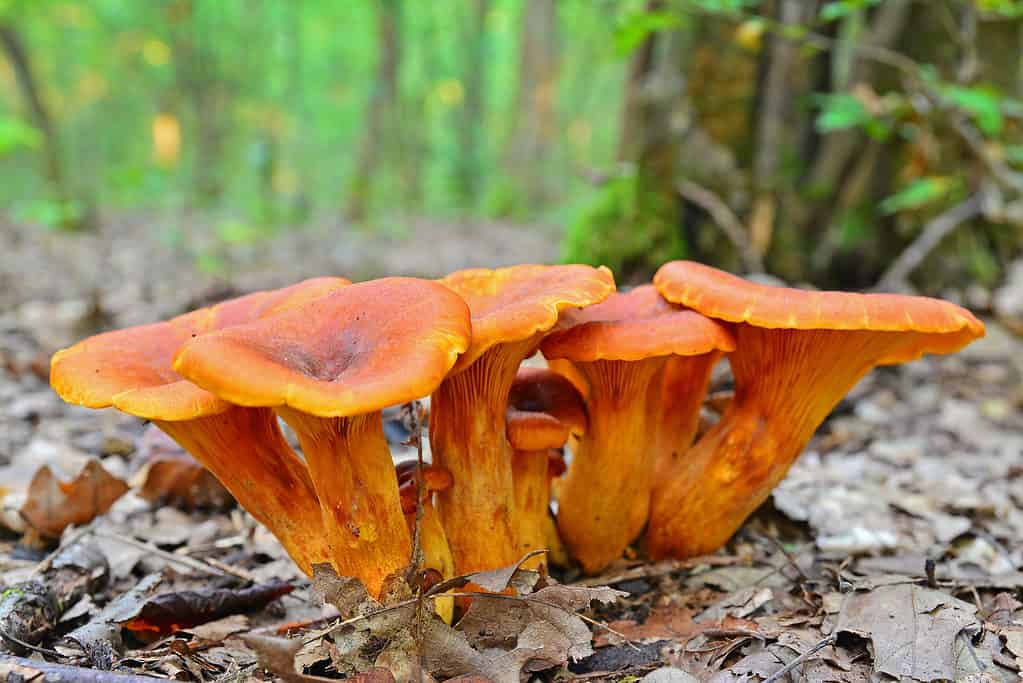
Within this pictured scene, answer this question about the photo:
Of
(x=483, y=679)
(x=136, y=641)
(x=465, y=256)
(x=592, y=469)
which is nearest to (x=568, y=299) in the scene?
(x=592, y=469)

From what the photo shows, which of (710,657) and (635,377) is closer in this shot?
(710,657)

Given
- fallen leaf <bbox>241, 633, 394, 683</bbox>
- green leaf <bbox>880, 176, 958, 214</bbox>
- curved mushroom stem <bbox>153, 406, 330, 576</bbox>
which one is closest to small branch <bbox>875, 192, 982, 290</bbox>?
green leaf <bbox>880, 176, 958, 214</bbox>

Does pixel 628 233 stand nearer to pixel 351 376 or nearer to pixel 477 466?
pixel 477 466

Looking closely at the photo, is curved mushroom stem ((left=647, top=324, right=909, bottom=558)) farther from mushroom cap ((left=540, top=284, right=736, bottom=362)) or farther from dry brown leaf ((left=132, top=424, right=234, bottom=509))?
dry brown leaf ((left=132, top=424, right=234, bottom=509))

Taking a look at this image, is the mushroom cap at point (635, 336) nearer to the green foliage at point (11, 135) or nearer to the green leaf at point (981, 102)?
the green leaf at point (981, 102)

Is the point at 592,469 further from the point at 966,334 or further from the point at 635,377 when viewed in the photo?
the point at 966,334

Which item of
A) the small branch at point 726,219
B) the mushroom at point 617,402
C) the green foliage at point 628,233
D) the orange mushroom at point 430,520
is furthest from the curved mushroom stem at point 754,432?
the small branch at point 726,219
